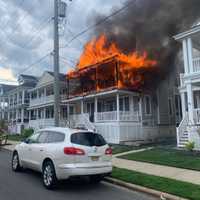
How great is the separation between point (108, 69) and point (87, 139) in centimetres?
1547

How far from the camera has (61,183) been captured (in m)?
7.58

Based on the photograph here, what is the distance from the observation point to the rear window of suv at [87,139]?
23.3ft

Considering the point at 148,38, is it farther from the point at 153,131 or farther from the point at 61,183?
the point at 61,183

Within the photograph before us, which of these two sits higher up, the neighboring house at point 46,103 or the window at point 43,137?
the neighboring house at point 46,103

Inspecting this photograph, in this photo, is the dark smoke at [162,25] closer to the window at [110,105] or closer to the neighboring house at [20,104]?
the window at [110,105]

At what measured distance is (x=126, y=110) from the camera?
22219 millimetres

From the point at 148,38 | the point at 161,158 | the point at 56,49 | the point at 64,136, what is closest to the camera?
the point at 64,136

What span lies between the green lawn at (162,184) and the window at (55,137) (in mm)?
2430

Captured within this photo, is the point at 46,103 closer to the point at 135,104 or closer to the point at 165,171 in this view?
the point at 135,104

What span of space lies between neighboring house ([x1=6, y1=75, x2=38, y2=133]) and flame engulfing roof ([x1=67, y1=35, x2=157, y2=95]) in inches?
625

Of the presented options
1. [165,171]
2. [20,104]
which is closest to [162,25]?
[165,171]

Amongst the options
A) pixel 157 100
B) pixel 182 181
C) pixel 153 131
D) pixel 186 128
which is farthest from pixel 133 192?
pixel 157 100

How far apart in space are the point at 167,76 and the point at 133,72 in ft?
10.5

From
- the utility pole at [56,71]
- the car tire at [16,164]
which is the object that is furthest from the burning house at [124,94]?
the car tire at [16,164]
